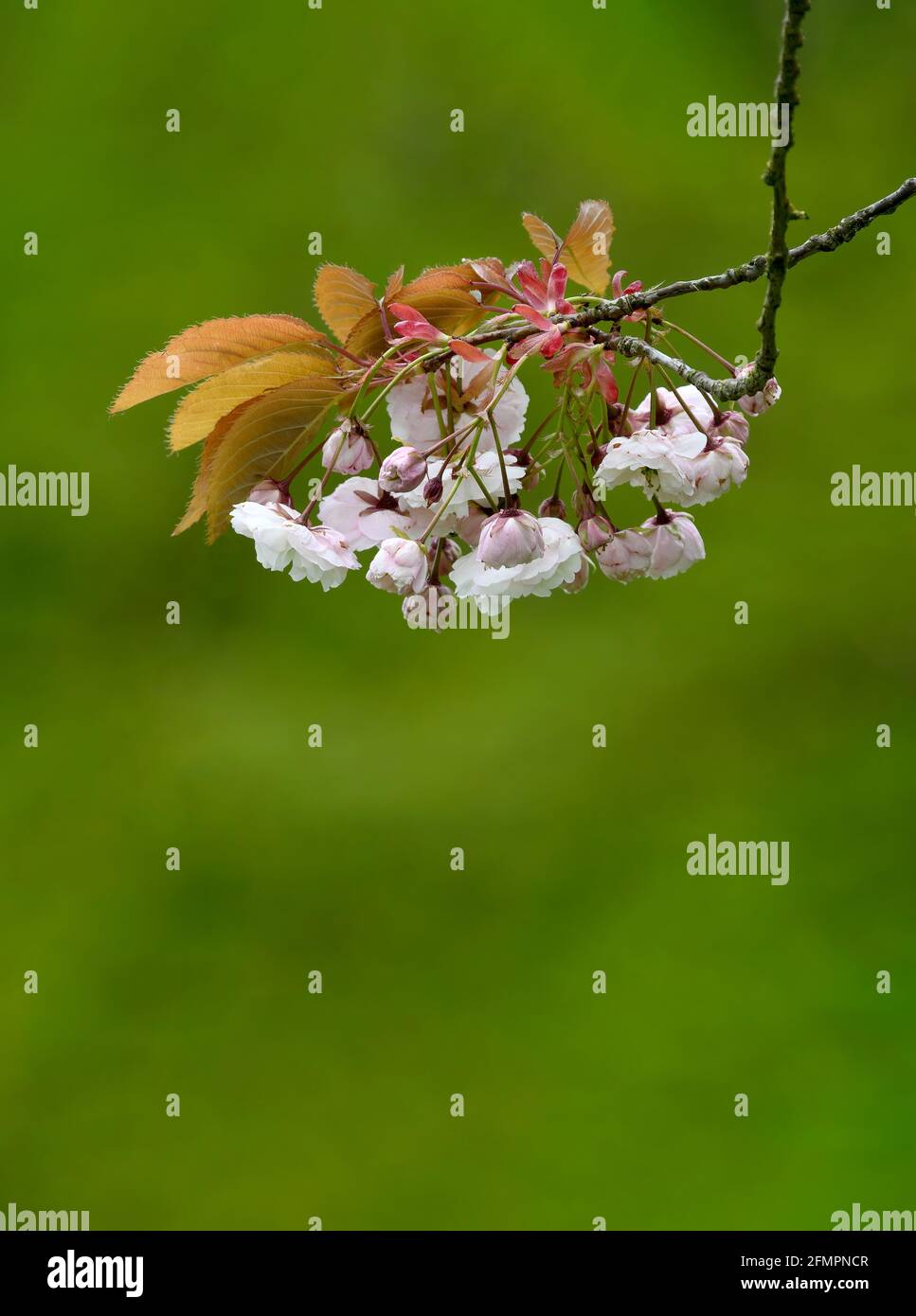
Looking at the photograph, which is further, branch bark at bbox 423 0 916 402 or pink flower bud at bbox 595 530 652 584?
pink flower bud at bbox 595 530 652 584

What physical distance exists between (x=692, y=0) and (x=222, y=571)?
1226 mm

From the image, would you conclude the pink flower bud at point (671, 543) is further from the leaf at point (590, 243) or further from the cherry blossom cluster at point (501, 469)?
the leaf at point (590, 243)

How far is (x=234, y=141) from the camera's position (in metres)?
2.08

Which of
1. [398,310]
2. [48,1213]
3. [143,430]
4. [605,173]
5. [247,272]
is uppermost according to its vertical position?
[605,173]

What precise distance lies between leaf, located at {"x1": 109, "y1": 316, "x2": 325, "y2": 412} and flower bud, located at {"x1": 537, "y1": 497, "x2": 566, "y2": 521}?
138mm

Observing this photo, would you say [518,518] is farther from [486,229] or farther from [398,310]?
[486,229]

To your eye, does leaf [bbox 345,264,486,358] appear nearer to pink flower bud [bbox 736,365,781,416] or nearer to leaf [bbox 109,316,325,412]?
leaf [bbox 109,316,325,412]

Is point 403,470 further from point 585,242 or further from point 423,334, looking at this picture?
point 585,242

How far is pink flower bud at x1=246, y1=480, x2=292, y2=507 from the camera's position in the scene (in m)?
0.61

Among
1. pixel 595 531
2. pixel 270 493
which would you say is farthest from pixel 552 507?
pixel 270 493

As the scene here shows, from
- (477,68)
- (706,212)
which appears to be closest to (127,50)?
(477,68)

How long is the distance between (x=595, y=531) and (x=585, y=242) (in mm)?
161

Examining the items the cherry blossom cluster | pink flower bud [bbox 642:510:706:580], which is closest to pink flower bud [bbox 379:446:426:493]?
the cherry blossom cluster

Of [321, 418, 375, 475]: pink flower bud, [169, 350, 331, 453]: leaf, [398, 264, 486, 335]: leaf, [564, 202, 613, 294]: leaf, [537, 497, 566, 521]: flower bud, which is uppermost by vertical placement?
[564, 202, 613, 294]: leaf
